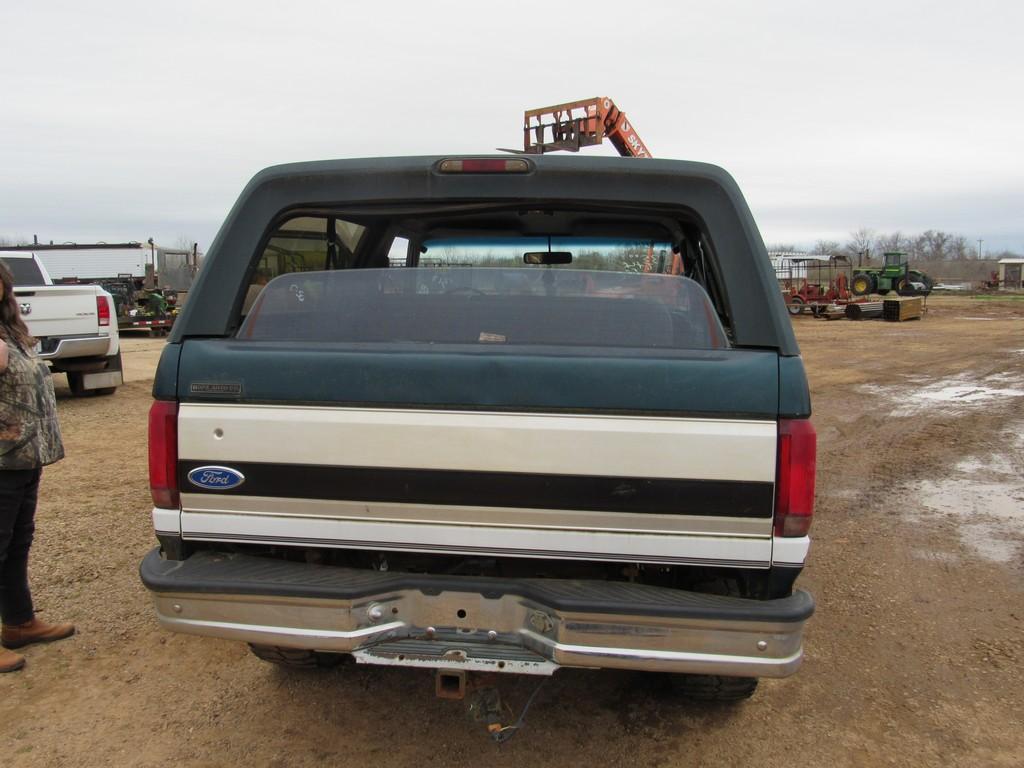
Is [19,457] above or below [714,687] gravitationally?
above

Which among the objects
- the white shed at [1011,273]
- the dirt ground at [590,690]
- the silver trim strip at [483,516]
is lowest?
the dirt ground at [590,690]

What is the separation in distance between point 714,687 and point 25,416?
3.17 m

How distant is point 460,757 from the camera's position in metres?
2.82

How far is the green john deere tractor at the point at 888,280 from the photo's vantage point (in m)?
34.8

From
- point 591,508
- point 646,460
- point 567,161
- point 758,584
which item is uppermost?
point 567,161

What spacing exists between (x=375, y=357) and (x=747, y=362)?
1.14 meters

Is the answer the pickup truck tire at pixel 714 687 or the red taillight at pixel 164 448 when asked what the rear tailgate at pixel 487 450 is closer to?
the red taillight at pixel 164 448

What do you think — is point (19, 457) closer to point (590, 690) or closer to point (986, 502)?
point (590, 690)

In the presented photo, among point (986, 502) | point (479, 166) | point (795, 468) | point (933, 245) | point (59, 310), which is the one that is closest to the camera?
point (795, 468)

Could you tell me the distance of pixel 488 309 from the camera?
2670 millimetres

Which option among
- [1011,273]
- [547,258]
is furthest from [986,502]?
[1011,273]

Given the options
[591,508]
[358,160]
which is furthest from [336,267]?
[591,508]

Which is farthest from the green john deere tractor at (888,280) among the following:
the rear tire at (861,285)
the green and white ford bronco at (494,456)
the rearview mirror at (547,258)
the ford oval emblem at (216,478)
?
the ford oval emblem at (216,478)

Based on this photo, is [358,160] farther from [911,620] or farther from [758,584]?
[911,620]
